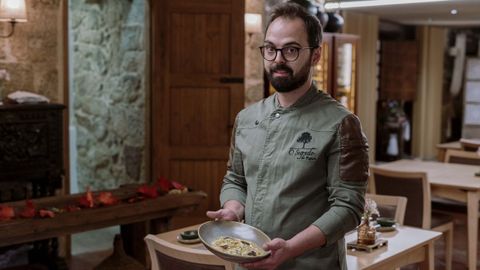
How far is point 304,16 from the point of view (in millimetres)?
1842

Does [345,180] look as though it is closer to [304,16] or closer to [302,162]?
[302,162]

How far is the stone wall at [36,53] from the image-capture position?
490 centimetres

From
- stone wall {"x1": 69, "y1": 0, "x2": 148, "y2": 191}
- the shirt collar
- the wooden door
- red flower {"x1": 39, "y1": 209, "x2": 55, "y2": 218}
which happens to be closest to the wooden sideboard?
red flower {"x1": 39, "y1": 209, "x2": 55, "y2": 218}

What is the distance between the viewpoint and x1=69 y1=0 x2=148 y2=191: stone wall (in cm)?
592

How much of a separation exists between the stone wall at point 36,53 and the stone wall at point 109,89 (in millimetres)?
867

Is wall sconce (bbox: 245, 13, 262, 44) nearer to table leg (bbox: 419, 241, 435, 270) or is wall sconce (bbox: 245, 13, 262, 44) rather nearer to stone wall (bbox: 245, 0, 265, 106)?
stone wall (bbox: 245, 0, 265, 106)

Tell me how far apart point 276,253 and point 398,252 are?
4.58ft

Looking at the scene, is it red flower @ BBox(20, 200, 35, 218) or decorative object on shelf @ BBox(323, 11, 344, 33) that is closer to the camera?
red flower @ BBox(20, 200, 35, 218)

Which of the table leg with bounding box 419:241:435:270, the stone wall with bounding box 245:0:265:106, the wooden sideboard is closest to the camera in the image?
the table leg with bounding box 419:241:435:270

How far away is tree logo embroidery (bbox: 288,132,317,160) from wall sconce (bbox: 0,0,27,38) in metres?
3.41

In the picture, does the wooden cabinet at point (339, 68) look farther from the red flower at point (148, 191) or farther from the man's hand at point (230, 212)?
the man's hand at point (230, 212)

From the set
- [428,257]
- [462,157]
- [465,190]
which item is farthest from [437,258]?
[428,257]

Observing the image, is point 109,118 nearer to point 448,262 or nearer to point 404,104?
point 448,262

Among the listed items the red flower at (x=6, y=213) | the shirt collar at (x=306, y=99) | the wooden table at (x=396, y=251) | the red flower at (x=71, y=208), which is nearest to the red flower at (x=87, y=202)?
the red flower at (x=71, y=208)
